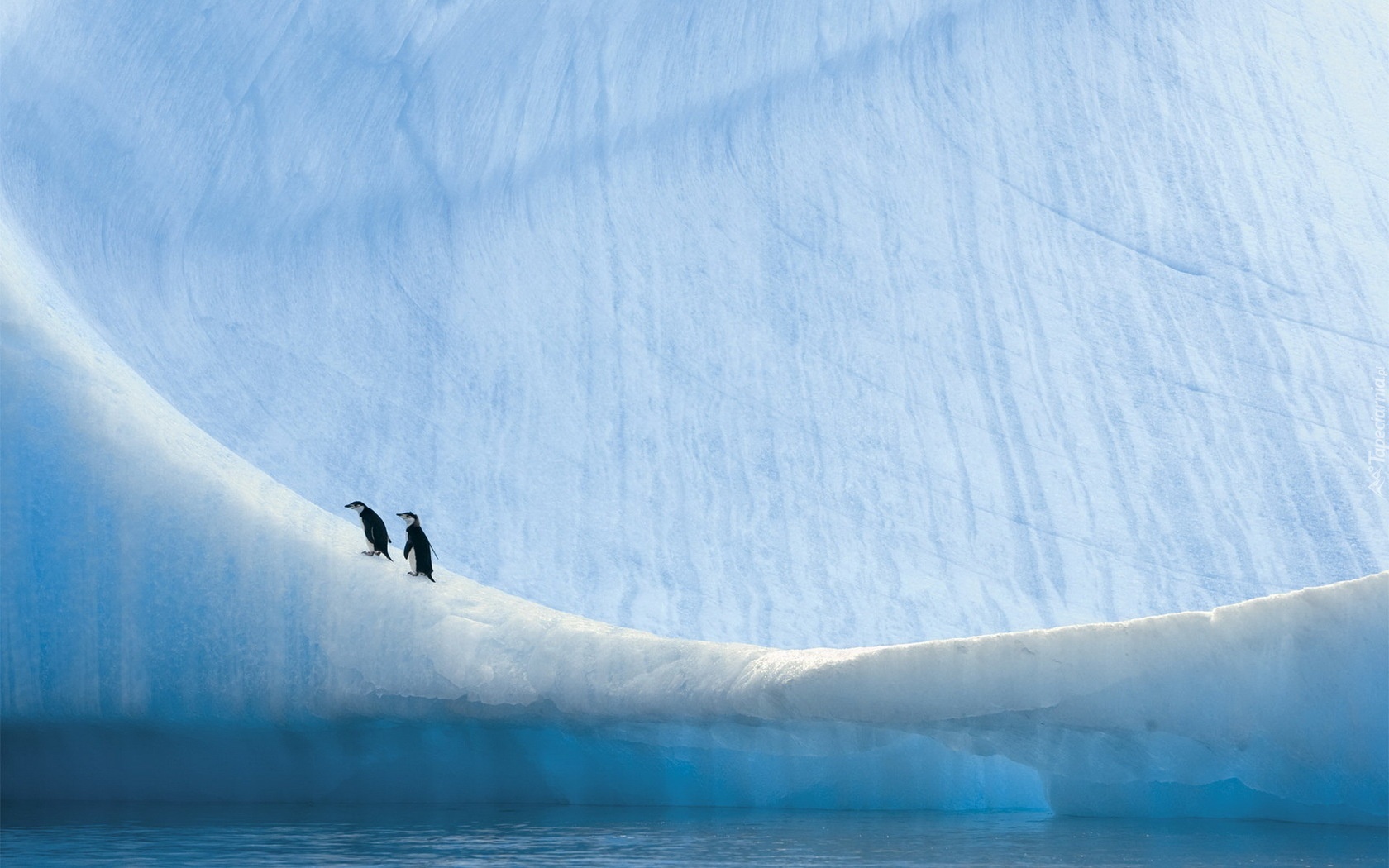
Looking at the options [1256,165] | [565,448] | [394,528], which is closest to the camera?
[394,528]

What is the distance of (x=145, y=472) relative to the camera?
6734mm

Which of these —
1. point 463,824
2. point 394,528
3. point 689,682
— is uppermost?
point 394,528

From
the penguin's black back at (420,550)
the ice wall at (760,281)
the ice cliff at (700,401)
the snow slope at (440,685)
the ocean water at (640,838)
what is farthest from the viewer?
the ice wall at (760,281)

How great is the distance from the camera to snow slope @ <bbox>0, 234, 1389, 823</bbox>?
5.62m

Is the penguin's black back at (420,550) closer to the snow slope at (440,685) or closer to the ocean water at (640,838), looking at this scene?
the snow slope at (440,685)

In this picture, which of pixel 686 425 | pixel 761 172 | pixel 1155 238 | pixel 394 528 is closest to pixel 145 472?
pixel 394 528

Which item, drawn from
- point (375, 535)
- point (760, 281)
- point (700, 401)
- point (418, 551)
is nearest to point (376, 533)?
point (375, 535)

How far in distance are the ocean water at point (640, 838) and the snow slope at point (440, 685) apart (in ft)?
0.59

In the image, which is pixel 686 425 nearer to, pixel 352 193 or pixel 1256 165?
pixel 352 193

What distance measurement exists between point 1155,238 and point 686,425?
3.95m

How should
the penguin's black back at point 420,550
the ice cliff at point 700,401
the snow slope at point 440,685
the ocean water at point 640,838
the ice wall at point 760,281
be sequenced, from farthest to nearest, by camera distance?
1. the ice wall at point 760,281
2. the penguin's black back at point 420,550
3. the ice cliff at point 700,401
4. the snow slope at point 440,685
5. the ocean water at point 640,838

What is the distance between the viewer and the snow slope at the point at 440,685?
562 centimetres

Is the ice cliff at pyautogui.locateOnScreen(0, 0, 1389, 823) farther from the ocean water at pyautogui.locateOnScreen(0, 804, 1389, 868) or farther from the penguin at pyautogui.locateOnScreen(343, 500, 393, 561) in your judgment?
the ocean water at pyautogui.locateOnScreen(0, 804, 1389, 868)

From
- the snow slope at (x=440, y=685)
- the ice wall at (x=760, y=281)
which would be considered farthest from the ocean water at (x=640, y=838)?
the ice wall at (x=760, y=281)
